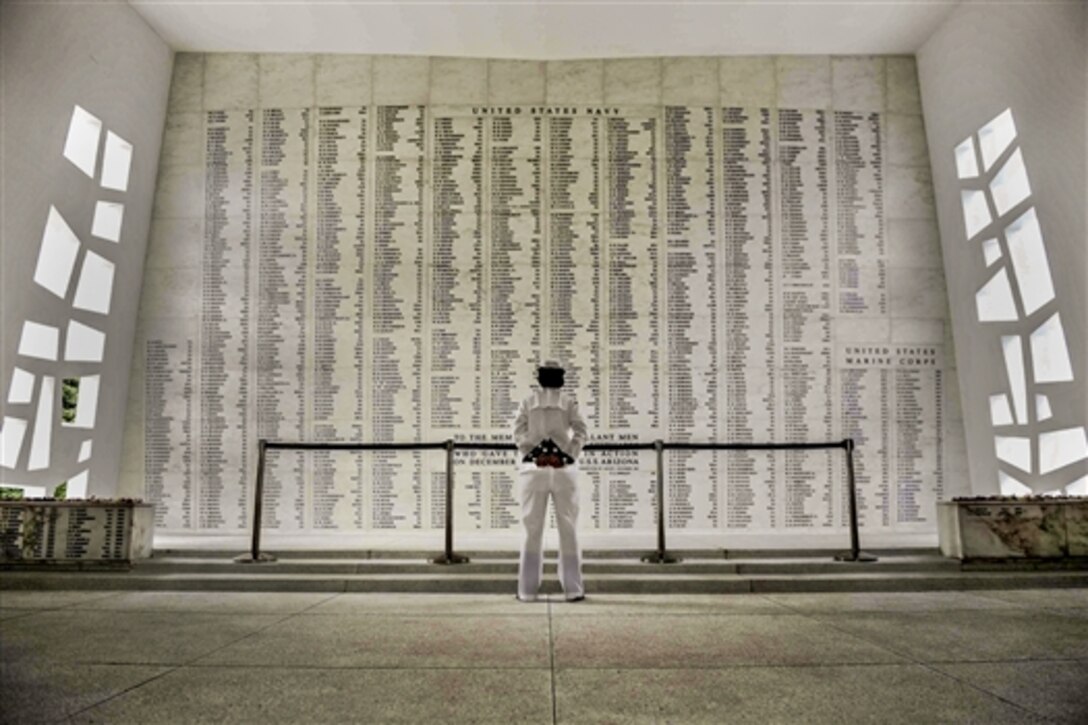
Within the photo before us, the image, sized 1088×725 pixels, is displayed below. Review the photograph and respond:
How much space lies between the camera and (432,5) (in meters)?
8.72

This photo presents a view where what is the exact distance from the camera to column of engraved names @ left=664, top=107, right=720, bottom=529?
9.23 metres

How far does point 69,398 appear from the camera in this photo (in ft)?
27.6

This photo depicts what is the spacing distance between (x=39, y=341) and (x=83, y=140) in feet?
7.34

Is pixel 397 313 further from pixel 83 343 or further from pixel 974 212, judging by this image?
pixel 974 212

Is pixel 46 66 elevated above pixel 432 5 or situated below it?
below

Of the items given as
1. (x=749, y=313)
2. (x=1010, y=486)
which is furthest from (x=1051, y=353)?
(x=749, y=313)

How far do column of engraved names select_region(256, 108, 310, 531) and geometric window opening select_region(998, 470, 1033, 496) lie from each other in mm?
7679

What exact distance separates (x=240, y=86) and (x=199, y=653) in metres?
7.69

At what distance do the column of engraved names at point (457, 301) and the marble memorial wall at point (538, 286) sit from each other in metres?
0.03

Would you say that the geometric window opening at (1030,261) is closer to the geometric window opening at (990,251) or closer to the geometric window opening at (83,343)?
the geometric window opening at (990,251)

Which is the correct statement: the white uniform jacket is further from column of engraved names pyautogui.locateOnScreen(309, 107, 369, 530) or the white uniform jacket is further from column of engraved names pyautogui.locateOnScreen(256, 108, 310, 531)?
column of engraved names pyautogui.locateOnScreen(256, 108, 310, 531)

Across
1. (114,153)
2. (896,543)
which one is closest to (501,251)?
(114,153)

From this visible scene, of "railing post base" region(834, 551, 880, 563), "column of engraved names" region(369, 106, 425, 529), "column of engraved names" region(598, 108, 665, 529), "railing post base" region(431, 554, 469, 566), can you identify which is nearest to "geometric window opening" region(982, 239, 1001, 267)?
"column of engraved names" region(598, 108, 665, 529)

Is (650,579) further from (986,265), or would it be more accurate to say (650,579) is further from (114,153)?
(114,153)
